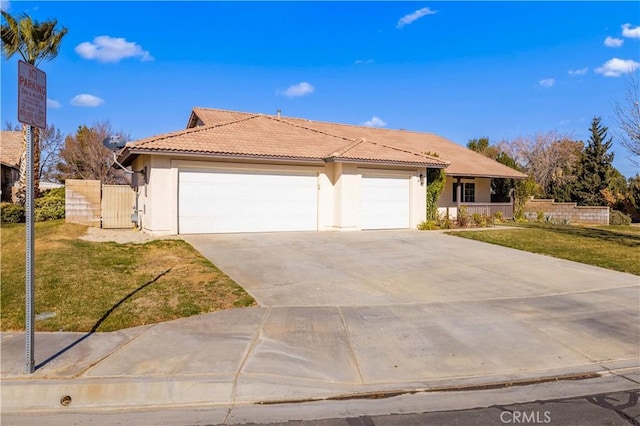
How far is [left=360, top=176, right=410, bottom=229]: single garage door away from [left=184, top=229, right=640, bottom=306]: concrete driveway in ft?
10.1

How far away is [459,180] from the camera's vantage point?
2430 cm

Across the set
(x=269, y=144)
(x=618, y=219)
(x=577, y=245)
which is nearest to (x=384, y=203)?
(x=269, y=144)

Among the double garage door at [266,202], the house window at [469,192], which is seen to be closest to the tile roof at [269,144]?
the double garage door at [266,202]

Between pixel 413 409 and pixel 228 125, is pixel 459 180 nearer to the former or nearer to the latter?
pixel 228 125

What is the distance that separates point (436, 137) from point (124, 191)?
20.2 metres

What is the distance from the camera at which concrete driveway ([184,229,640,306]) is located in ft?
27.2

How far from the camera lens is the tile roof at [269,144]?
1533cm

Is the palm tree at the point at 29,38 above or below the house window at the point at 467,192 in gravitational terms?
above

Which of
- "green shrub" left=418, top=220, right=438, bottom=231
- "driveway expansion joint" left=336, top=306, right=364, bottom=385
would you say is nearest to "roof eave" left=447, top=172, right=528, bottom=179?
"green shrub" left=418, top=220, right=438, bottom=231

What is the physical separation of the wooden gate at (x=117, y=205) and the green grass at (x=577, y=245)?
13.3 metres

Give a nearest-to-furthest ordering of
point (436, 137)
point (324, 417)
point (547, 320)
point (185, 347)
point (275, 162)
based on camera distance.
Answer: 1. point (324, 417)
2. point (185, 347)
3. point (547, 320)
4. point (275, 162)
5. point (436, 137)

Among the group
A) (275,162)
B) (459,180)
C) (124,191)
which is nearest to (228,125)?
(275,162)

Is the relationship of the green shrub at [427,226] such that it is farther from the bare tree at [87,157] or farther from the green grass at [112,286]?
the bare tree at [87,157]

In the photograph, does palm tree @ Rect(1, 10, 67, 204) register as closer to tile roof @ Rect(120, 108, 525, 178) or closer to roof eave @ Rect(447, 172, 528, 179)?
tile roof @ Rect(120, 108, 525, 178)
